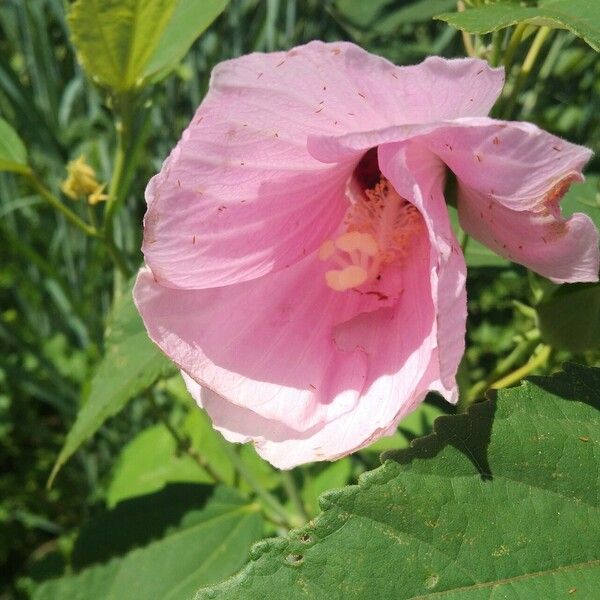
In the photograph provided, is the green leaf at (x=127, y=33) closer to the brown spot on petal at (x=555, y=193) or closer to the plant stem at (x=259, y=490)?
the brown spot on petal at (x=555, y=193)

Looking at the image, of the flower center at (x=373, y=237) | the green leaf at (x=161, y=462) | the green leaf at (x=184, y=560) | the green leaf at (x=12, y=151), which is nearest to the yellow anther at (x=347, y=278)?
the flower center at (x=373, y=237)

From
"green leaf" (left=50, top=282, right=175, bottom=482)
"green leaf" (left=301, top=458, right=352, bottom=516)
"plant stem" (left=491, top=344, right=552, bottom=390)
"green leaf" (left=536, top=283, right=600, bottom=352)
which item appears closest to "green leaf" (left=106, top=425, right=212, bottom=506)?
"green leaf" (left=301, top=458, right=352, bottom=516)

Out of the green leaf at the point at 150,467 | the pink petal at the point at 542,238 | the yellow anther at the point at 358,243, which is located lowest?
the green leaf at the point at 150,467

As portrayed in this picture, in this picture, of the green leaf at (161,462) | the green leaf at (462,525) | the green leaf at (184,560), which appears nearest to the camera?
the green leaf at (462,525)

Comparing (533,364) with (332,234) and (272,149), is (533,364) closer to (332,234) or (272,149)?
(332,234)

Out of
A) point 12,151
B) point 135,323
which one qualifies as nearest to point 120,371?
point 135,323

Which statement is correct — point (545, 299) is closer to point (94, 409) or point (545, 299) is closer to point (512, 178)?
point (512, 178)

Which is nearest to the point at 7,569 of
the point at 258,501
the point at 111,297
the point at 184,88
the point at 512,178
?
the point at 111,297
